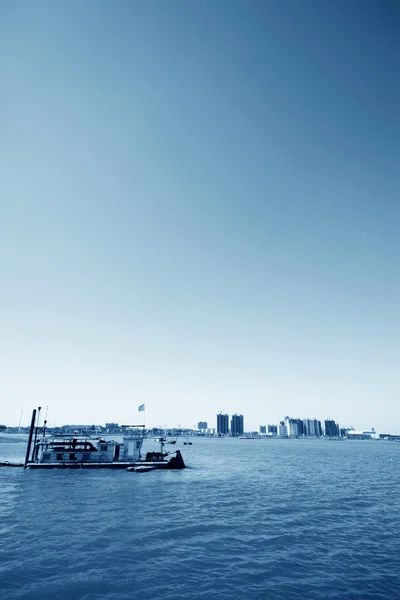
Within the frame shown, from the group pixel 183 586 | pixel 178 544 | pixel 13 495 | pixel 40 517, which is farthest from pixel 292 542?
pixel 13 495

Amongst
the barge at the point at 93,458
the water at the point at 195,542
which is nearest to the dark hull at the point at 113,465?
the barge at the point at 93,458

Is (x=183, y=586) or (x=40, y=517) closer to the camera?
(x=183, y=586)

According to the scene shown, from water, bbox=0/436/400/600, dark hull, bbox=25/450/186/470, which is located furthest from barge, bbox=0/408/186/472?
water, bbox=0/436/400/600

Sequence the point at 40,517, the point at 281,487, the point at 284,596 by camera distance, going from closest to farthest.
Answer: the point at 284,596 → the point at 40,517 → the point at 281,487

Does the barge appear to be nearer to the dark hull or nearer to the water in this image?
the dark hull

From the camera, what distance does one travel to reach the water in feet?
74.2

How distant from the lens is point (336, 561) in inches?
1081

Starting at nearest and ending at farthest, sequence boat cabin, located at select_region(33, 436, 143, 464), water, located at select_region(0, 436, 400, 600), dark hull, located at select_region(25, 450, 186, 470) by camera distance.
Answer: water, located at select_region(0, 436, 400, 600), dark hull, located at select_region(25, 450, 186, 470), boat cabin, located at select_region(33, 436, 143, 464)

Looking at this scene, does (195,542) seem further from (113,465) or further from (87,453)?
(87,453)

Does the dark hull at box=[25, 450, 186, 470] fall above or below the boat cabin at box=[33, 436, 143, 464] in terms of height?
below

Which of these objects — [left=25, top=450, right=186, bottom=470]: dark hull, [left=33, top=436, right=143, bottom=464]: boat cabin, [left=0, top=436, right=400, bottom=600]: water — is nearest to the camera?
[left=0, top=436, right=400, bottom=600]: water

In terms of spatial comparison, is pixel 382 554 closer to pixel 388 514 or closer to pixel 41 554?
pixel 388 514

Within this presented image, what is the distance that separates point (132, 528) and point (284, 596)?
698 inches

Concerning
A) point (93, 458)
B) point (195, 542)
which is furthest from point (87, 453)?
point (195, 542)
